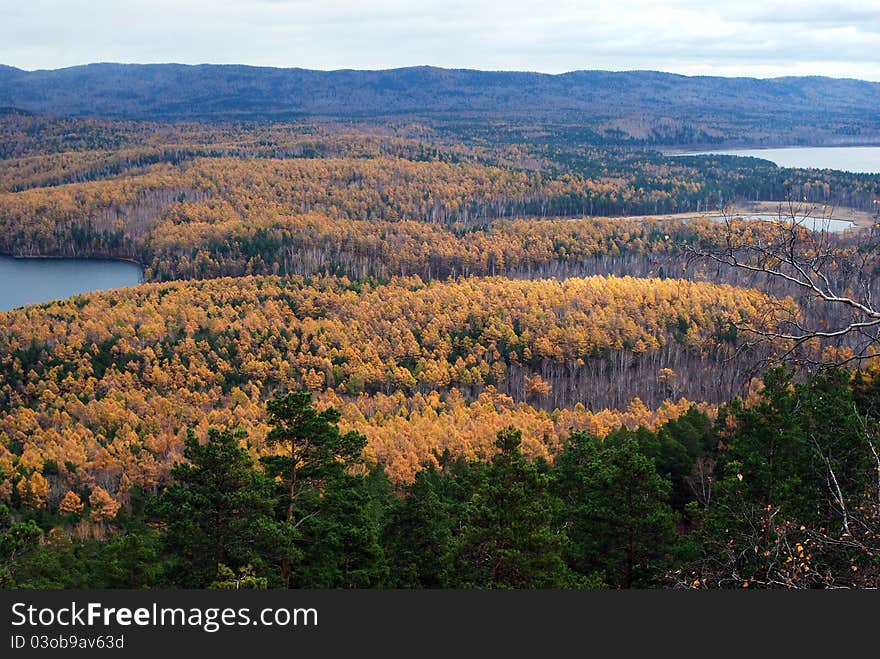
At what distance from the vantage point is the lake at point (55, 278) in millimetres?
113500

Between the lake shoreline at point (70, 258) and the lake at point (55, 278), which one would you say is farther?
the lake shoreline at point (70, 258)

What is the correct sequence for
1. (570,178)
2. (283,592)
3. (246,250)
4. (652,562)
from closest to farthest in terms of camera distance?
(283,592)
(652,562)
(246,250)
(570,178)

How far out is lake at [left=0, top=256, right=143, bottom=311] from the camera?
114 metres

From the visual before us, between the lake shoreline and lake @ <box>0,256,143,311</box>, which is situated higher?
the lake shoreline

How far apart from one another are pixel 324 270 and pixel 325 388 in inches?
2005

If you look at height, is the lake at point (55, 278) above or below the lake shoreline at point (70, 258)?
below

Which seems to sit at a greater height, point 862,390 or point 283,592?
point 283,592

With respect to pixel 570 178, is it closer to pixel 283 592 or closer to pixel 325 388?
pixel 325 388

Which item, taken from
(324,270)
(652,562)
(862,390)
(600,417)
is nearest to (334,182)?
(324,270)

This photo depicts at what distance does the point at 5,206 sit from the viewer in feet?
542

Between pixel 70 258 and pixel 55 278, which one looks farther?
pixel 70 258

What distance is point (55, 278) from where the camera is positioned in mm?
127625

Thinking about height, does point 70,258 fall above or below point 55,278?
above

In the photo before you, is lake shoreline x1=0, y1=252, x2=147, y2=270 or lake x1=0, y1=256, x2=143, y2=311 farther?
lake shoreline x1=0, y1=252, x2=147, y2=270
